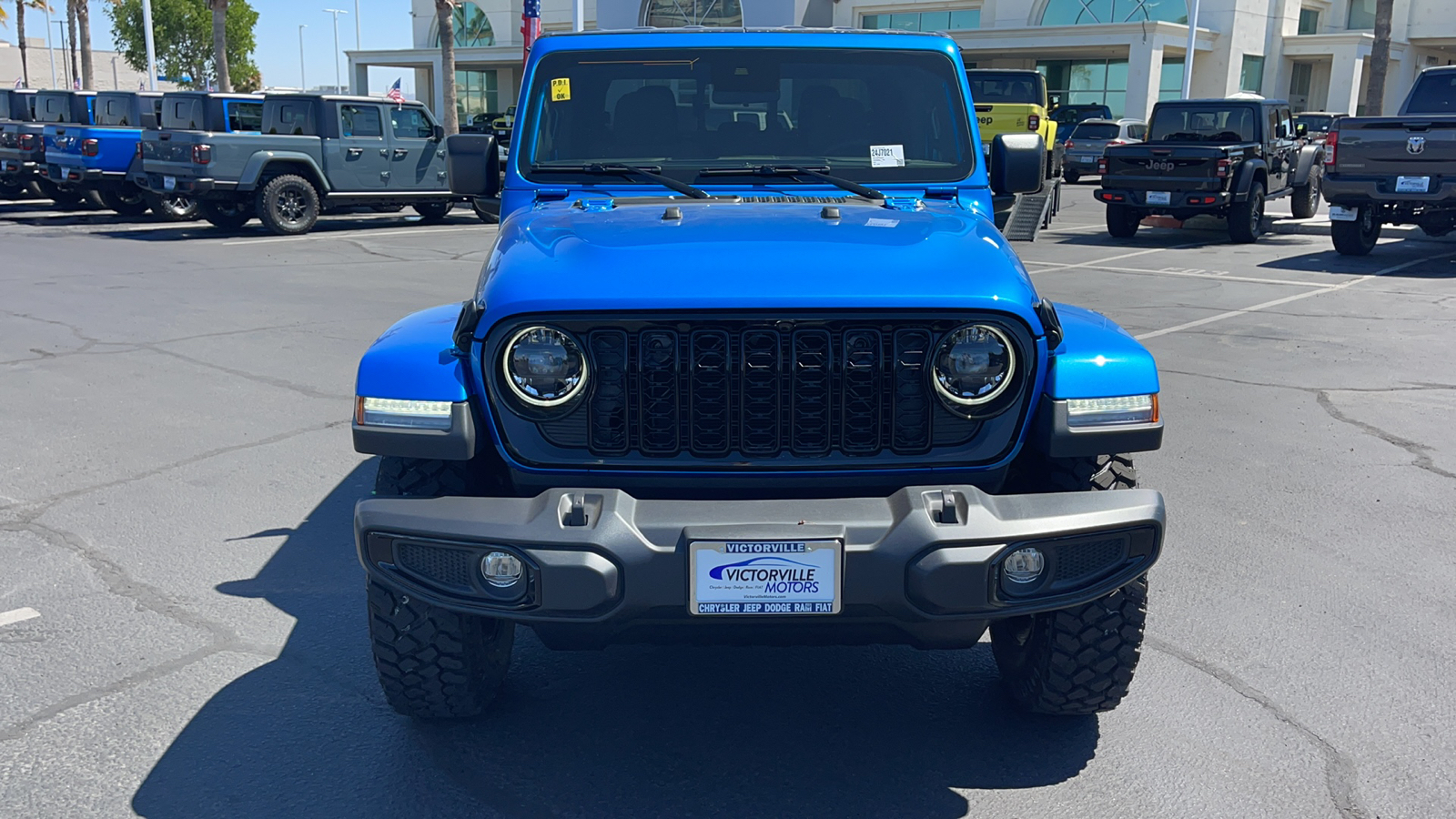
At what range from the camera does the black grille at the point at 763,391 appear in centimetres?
293

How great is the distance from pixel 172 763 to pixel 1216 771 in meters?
2.73

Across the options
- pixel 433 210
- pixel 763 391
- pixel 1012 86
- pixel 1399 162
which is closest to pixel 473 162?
pixel 763 391

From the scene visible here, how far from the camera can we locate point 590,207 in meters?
4.02

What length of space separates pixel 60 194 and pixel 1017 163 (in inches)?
841

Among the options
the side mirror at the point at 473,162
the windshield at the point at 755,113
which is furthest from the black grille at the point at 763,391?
the side mirror at the point at 473,162

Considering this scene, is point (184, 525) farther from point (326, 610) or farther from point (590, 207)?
point (590, 207)

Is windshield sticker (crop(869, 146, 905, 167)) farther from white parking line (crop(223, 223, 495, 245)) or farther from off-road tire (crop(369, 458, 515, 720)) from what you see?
white parking line (crop(223, 223, 495, 245))

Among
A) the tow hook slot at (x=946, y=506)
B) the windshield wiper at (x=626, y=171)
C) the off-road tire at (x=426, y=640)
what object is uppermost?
the windshield wiper at (x=626, y=171)

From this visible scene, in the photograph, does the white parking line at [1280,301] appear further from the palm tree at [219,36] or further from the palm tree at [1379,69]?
the palm tree at [219,36]

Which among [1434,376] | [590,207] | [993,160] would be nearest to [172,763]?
[590,207]

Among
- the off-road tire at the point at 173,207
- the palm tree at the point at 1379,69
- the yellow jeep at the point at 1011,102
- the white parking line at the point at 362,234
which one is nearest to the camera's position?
the white parking line at the point at 362,234

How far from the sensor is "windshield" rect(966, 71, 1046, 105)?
73.7ft

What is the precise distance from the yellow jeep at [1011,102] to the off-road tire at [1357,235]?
20.8 ft

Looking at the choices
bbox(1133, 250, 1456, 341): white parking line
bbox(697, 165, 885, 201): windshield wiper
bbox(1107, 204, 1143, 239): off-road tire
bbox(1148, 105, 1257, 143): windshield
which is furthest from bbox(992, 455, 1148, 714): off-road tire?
bbox(1107, 204, 1143, 239): off-road tire
